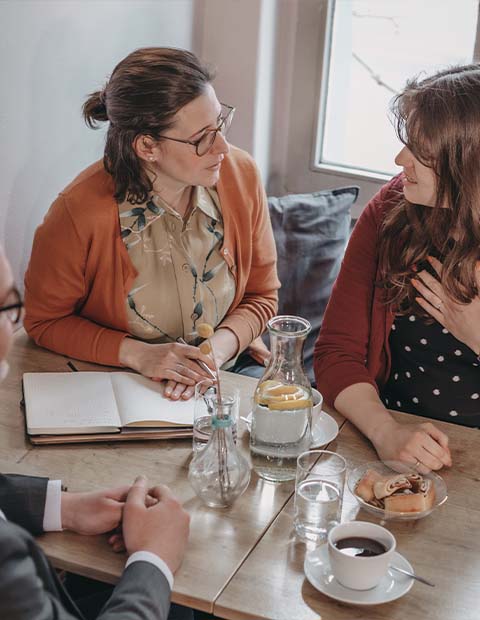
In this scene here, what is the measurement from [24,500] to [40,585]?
0.92ft

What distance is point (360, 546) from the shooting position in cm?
133

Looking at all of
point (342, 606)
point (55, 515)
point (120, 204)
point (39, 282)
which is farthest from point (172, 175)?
point (342, 606)

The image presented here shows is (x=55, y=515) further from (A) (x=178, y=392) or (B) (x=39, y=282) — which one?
(B) (x=39, y=282)

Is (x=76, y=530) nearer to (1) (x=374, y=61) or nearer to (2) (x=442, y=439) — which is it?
(2) (x=442, y=439)

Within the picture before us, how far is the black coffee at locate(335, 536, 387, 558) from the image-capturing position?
51.9 inches

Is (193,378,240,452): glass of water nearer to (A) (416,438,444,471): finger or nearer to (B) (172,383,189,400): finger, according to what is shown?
(B) (172,383,189,400): finger

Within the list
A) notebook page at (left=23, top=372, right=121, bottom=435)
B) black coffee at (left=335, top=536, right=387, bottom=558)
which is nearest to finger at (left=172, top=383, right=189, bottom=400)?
notebook page at (left=23, top=372, right=121, bottom=435)

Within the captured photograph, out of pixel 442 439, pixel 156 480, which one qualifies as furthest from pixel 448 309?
pixel 156 480

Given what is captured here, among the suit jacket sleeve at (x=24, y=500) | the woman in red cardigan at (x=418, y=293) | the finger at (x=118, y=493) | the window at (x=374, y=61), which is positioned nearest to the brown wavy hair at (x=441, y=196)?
the woman in red cardigan at (x=418, y=293)

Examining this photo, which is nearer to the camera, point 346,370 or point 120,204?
point 346,370

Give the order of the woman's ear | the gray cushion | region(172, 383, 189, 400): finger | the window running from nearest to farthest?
region(172, 383, 189, 400): finger → the woman's ear → the gray cushion → the window

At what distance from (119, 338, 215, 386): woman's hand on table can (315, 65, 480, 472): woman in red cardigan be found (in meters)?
0.25

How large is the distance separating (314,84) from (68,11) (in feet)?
3.34

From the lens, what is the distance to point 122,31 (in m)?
2.48
